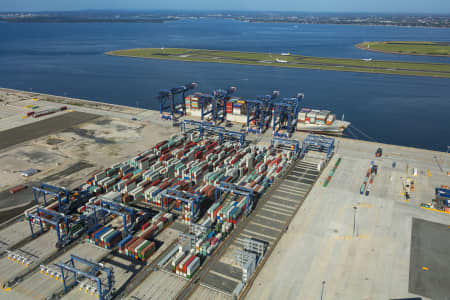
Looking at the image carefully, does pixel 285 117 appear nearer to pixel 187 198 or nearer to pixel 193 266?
pixel 187 198

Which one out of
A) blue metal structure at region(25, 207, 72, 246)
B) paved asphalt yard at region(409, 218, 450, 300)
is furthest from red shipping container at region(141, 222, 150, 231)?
paved asphalt yard at region(409, 218, 450, 300)

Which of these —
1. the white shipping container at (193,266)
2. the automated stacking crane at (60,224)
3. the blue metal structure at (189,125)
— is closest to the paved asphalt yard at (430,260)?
the white shipping container at (193,266)

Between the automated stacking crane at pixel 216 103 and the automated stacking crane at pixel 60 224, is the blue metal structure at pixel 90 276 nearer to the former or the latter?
the automated stacking crane at pixel 60 224

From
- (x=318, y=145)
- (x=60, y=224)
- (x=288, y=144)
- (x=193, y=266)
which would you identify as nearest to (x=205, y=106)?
(x=288, y=144)

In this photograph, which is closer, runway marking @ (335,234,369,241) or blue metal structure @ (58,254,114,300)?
blue metal structure @ (58,254,114,300)

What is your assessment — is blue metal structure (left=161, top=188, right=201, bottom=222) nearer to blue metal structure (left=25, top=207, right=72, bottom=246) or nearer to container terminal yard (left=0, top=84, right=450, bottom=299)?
container terminal yard (left=0, top=84, right=450, bottom=299)

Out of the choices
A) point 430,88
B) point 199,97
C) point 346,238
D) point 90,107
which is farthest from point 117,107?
point 430,88

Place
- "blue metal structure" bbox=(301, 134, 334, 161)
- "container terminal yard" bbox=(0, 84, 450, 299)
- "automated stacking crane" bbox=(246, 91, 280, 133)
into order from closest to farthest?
1. "container terminal yard" bbox=(0, 84, 450, 299)
2. "blue metal structure" bbox=(301, 134, 334, 161)
3. "automated stacking crane" bbox=(246, 91, 280, 133)
